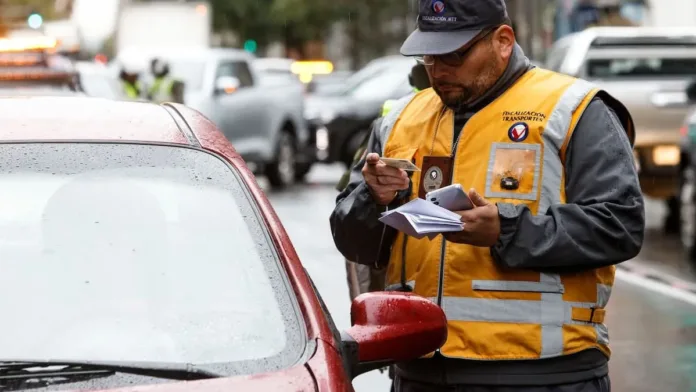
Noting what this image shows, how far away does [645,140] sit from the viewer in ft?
50.5

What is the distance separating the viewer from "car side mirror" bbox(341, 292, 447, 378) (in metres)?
3.70

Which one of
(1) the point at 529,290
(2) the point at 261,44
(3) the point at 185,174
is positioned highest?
(3) the point at 185,174

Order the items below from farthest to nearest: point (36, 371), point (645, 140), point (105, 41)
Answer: point (105, 41)
point (645, 140)
point (36, 371)

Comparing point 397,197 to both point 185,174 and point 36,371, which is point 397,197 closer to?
point 185,174

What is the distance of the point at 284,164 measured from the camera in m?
22.3

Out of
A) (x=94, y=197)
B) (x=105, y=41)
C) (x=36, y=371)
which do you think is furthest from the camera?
(x=105, y=41)

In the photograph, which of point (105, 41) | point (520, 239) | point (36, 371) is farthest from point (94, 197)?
point (105, 41)

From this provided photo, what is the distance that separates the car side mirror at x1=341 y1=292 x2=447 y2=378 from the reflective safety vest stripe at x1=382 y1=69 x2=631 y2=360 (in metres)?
0.30

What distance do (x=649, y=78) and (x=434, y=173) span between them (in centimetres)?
1276

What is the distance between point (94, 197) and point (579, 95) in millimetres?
1266

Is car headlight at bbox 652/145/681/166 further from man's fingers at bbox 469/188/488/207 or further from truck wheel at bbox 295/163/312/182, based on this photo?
man's fingers at bbox 469/188/488/207

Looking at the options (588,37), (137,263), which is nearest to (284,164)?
(588,37)

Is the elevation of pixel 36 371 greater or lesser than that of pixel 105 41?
greater

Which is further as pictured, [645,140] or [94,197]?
[645,140]
